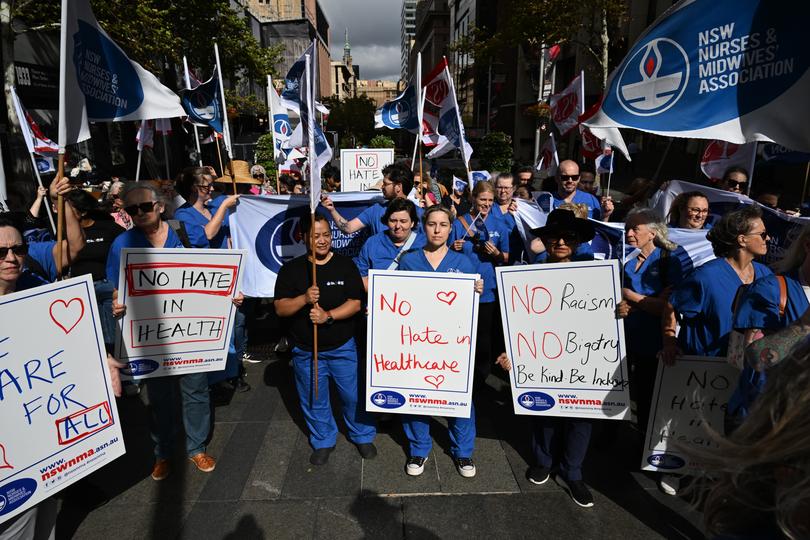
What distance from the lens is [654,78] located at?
8.00ft

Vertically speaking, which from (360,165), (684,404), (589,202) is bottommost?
Result: (684,404)

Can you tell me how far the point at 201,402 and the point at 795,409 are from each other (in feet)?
10.7

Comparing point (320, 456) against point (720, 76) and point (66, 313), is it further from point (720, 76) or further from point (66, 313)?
point (720, 76)

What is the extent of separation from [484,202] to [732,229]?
2121 millimetres

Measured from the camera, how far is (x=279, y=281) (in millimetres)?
3148

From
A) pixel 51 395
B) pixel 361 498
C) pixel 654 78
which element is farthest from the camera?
pixel 361 498

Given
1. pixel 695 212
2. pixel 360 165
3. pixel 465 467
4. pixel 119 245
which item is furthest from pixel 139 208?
pixel 360 165

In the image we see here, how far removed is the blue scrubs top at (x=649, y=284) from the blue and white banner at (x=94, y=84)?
347cm

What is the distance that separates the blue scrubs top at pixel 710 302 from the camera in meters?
2.59

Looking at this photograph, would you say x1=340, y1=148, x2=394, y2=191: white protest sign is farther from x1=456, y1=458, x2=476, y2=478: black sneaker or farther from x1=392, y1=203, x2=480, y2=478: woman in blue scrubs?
x1=456, y1=458, x2=476, y2=478: black sneaker

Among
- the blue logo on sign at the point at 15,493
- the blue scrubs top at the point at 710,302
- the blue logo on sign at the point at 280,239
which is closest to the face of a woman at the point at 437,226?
the blue scrubs top at the point at 710,302

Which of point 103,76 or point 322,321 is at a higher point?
point 103,76

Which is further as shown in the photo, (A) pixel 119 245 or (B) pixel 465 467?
(B) pixel 465 467

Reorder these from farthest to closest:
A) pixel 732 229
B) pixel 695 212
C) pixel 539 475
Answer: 1. pixel 695 212
2. pixel 539 475
3. pixel 732 229
